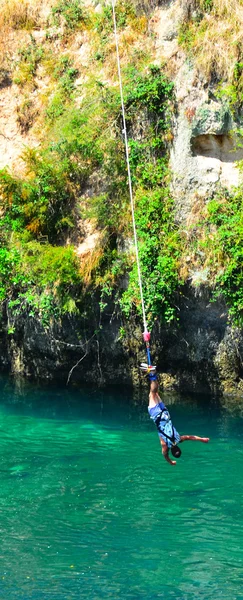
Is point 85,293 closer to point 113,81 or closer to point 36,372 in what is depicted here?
point 36,372

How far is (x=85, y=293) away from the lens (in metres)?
18.1

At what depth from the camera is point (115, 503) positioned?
44.2 feet

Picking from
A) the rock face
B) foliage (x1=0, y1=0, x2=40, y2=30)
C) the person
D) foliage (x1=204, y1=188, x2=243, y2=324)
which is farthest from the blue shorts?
foliage (x1=0, y1=0, x2=40, y2=30)

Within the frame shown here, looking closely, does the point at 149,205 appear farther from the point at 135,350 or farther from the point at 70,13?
the point at 70,13

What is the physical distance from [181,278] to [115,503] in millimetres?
5369

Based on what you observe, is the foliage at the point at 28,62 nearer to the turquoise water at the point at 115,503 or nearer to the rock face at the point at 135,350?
the rock face at the point at 135,350

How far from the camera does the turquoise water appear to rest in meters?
11.3

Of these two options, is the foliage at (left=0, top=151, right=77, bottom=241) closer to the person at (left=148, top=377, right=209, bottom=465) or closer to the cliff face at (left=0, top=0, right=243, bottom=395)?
the cliff face at (left=0, top=0, right=243, bottom=395)

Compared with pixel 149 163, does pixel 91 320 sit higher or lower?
lower

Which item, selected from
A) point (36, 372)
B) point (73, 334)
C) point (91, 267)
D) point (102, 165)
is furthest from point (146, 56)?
point (36, 372)

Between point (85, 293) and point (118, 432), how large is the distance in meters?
3.28

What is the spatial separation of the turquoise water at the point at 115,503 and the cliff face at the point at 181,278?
877 millimetres

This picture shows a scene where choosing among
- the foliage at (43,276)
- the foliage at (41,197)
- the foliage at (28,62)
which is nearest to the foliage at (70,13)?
the foliage at (28,62)

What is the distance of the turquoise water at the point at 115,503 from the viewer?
1129 centimetres
